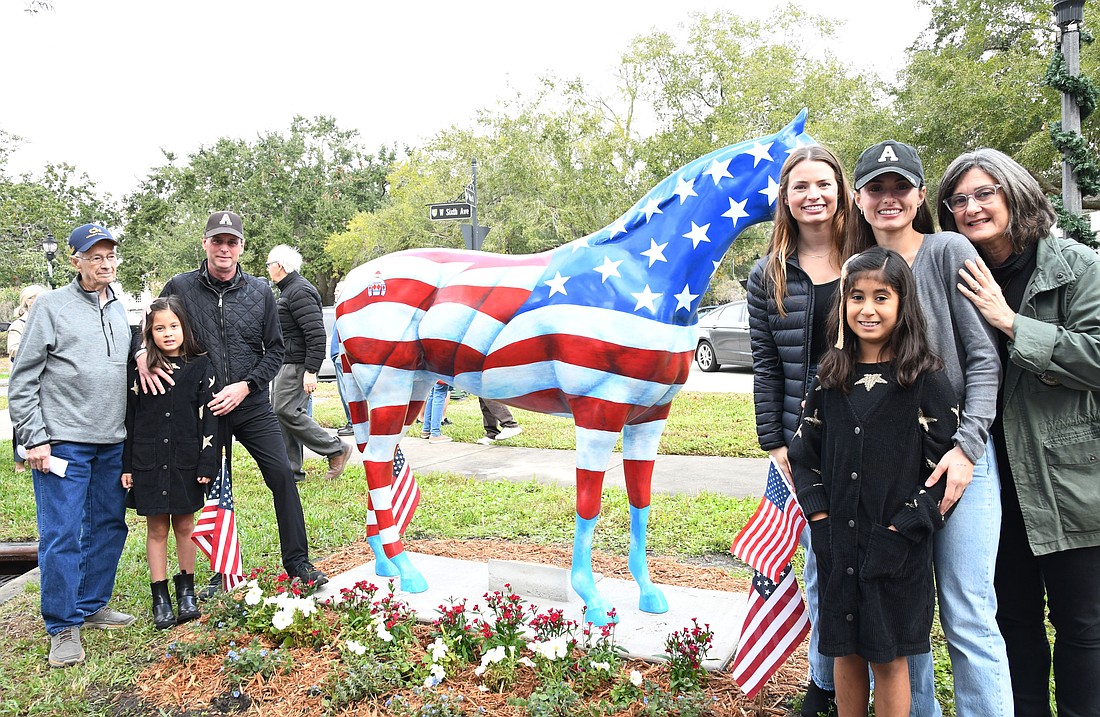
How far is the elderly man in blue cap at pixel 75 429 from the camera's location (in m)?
3.76

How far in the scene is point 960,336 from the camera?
2371 millimetres

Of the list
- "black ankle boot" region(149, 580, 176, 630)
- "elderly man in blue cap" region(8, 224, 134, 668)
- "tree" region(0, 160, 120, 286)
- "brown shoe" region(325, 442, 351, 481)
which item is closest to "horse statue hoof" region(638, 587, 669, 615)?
"black ankle boot" region(149, 580, 176, 630)

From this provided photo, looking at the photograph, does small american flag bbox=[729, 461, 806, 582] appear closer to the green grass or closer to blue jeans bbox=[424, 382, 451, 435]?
the green grass

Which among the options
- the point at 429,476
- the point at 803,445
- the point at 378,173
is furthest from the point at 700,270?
the point at 378,173

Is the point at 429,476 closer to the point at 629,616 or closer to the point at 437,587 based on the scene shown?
the point at 437,587

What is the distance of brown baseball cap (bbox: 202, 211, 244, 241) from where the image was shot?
4133 millimetres

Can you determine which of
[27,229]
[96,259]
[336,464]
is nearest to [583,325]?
[96,259]

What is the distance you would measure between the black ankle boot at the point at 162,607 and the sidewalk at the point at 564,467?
135 inches

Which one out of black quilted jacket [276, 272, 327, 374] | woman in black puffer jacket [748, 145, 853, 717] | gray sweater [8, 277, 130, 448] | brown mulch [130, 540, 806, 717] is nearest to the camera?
woman in black puffer jacket [748, 145, 853, 717]

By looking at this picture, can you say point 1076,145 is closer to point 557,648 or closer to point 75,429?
point 557,648

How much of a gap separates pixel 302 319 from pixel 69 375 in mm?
2611

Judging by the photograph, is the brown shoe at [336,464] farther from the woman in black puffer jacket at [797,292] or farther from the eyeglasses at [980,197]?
the eyeglasses at [980,197]

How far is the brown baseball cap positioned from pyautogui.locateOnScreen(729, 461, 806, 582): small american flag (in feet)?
10.2

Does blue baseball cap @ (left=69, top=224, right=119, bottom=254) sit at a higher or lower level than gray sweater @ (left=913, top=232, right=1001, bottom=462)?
higher
